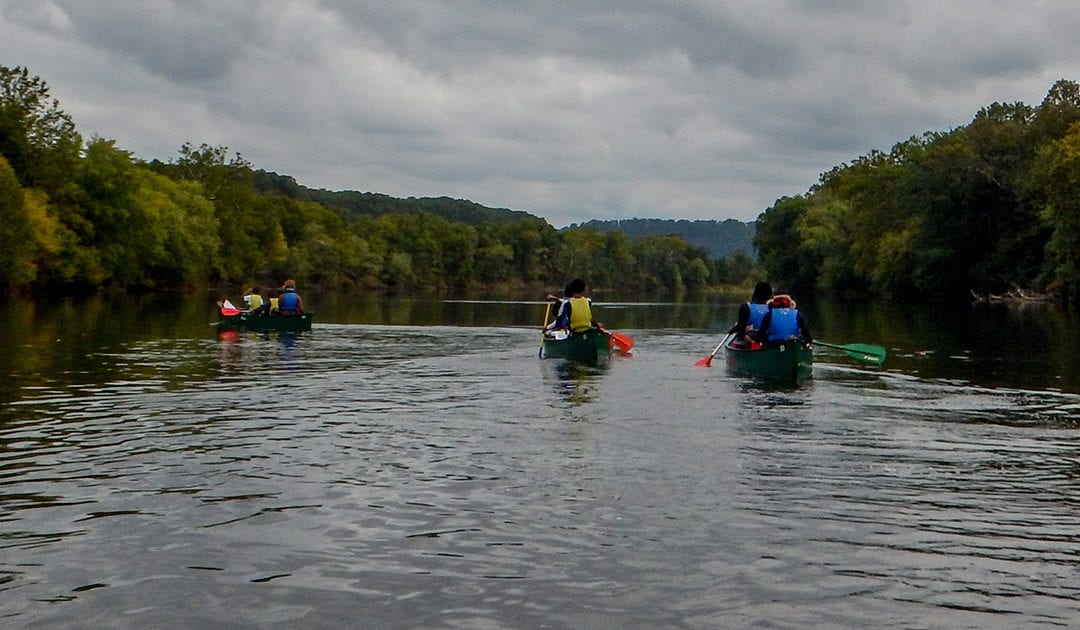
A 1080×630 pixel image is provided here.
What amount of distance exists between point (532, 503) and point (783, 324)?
13356mm

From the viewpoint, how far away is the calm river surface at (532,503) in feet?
23.4

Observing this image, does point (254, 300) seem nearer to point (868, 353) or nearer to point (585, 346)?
point (585, 346)

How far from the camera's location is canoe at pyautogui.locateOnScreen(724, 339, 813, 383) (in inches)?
837

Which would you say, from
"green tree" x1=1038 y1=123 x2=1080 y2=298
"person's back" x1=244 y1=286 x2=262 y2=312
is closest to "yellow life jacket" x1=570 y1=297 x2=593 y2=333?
"person's back" x1=244 y1=286 x2=262 y2=312

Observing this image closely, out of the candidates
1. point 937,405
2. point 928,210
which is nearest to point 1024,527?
point 937,405

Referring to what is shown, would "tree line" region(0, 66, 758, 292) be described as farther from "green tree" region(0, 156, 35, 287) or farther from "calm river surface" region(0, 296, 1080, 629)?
"calm river surface" region(0, 296, 1080, 629)

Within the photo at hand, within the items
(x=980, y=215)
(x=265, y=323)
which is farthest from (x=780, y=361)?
(x=980, y=215)

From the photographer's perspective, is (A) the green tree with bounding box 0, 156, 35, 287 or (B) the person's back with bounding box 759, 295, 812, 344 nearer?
Answer: (B) the person's back with bounding box 759, 295, 812, 344

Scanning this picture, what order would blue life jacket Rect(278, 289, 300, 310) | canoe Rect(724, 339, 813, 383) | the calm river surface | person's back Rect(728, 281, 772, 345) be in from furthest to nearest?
blue life jacket Rect(278, 289, 300, 310) → person's back Rect(728, 281, 772, 345) → canoe Rect(724, 339, 813, 383) → the calm river surface

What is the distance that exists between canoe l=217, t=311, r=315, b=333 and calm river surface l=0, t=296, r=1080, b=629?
14328 millimetres

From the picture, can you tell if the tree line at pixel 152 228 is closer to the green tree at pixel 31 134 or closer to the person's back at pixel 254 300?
the green tree at pixel 31 134

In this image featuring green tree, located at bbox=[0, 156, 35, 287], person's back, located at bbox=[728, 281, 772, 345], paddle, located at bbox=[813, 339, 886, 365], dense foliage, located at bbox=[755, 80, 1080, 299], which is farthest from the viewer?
dense foliage, located at bbox=[755, 80, 1080, 299]

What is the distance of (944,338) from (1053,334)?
14.6 ft

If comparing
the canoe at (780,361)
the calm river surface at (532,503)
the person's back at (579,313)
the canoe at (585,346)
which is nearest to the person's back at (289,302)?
the canoe at (585,346)
